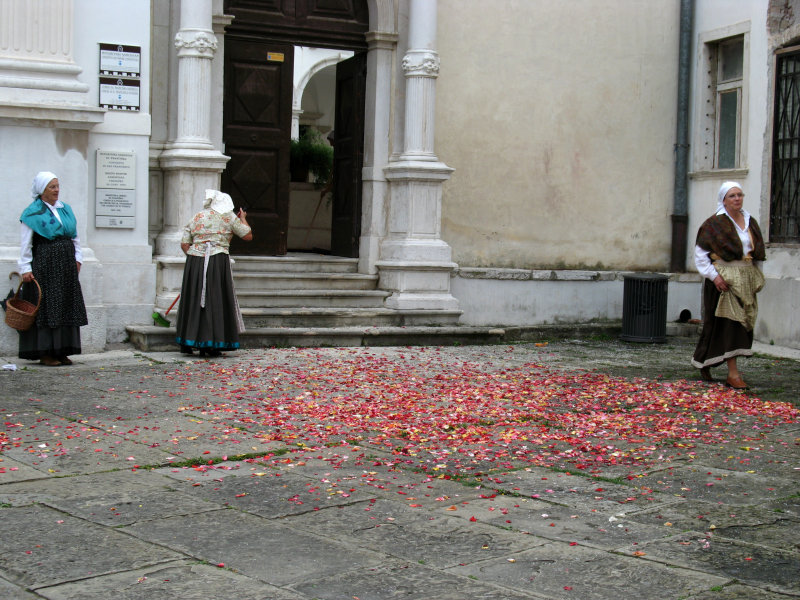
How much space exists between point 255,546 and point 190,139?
7.60 m

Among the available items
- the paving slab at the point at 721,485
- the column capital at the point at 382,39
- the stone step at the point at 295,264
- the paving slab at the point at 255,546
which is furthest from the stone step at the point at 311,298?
the paving slab at the point at 255,546

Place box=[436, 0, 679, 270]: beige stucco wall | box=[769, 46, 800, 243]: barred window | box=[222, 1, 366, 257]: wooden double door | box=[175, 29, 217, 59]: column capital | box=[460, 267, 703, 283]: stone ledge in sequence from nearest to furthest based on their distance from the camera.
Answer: box=[175, 29, 217, 59]: column capital → box=[222, 1, 366, 257]: wooden double door → box=[769, 46, 800, 243]: barred window → box=[460, 267, 703, 283]: stone ledge → box=[436, 0, 679, 270]: beige stucco wall

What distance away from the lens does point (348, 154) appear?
13.2m

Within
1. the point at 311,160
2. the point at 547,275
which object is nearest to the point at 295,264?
the point at 547,275

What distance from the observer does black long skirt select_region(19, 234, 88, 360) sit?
9273 millimetres

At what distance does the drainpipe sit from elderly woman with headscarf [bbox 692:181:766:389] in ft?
16.7

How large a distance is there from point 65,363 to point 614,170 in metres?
7.66

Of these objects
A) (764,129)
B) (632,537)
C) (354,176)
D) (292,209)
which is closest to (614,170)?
(764,129)

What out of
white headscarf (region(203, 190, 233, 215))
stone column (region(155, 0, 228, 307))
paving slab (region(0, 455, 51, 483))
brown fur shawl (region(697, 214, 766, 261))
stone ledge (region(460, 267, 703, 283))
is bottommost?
paving slab (region(0, 455, 51, 483))

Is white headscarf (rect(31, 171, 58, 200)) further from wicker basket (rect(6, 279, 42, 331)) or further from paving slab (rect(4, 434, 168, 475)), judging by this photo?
paving slab (rect(4, 434, 168, 475))

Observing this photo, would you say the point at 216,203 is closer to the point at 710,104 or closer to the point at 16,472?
the point at 16,472

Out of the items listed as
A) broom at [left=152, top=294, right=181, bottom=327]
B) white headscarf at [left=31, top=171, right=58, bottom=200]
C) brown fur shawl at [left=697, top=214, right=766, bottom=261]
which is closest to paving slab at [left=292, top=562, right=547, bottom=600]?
brown fur shawl at [left=697, top=214, right=766, bottom=261]

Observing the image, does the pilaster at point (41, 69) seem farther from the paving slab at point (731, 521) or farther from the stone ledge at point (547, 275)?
the paving slab at point (731, 521)

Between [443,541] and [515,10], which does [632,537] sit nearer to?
[443,541]
